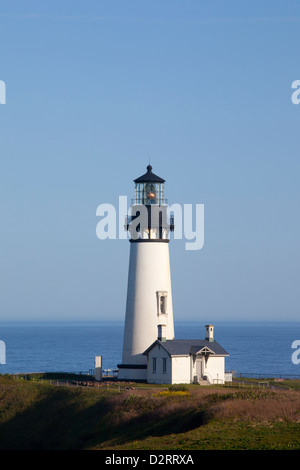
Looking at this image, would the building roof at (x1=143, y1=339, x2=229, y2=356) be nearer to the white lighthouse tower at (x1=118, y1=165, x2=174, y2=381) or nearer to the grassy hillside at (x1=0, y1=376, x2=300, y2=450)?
the white lighthouse tower at (x1=118, y1=165, x2=174, y2=381)

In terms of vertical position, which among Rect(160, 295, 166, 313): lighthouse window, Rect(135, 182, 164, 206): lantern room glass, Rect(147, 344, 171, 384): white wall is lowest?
Rect(147, 344, 171, 384): white wall

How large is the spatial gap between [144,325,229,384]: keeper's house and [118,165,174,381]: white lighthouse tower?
1398 mm

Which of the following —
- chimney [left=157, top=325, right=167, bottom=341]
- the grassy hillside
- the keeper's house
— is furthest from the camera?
chimney [left=157, top=325, right=167, bottom=341]

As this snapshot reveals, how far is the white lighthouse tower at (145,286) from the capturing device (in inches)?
2320

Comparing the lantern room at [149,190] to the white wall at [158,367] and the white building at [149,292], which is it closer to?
the white building at [149,292]

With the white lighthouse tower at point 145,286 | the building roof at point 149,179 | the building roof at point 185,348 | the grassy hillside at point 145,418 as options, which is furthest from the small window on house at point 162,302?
the building roof at point 149,179

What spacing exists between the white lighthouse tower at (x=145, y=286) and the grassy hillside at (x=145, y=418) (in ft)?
17.9

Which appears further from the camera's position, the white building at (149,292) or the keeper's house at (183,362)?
the white building at (149,292)

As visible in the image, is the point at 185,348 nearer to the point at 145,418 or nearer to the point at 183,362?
the point at 183,362

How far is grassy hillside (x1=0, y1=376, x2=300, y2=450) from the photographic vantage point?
36531 mm

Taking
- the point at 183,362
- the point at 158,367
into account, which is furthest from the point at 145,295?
the point at 183,362

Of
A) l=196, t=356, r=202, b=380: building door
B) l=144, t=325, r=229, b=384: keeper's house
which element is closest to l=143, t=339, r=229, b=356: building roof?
l=144, t=325, r=229, b=384: keeper's house

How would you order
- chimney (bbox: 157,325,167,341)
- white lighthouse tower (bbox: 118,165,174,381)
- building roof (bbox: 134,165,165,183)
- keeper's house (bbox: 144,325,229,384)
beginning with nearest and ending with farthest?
keeper's house (bbox: 144,325,229,384) → chimney (bbox: 157,325,167,341) → white lighthouse tower (bbox: 118,165,174,381) → building roof (bbox: 134,165,165,183)
